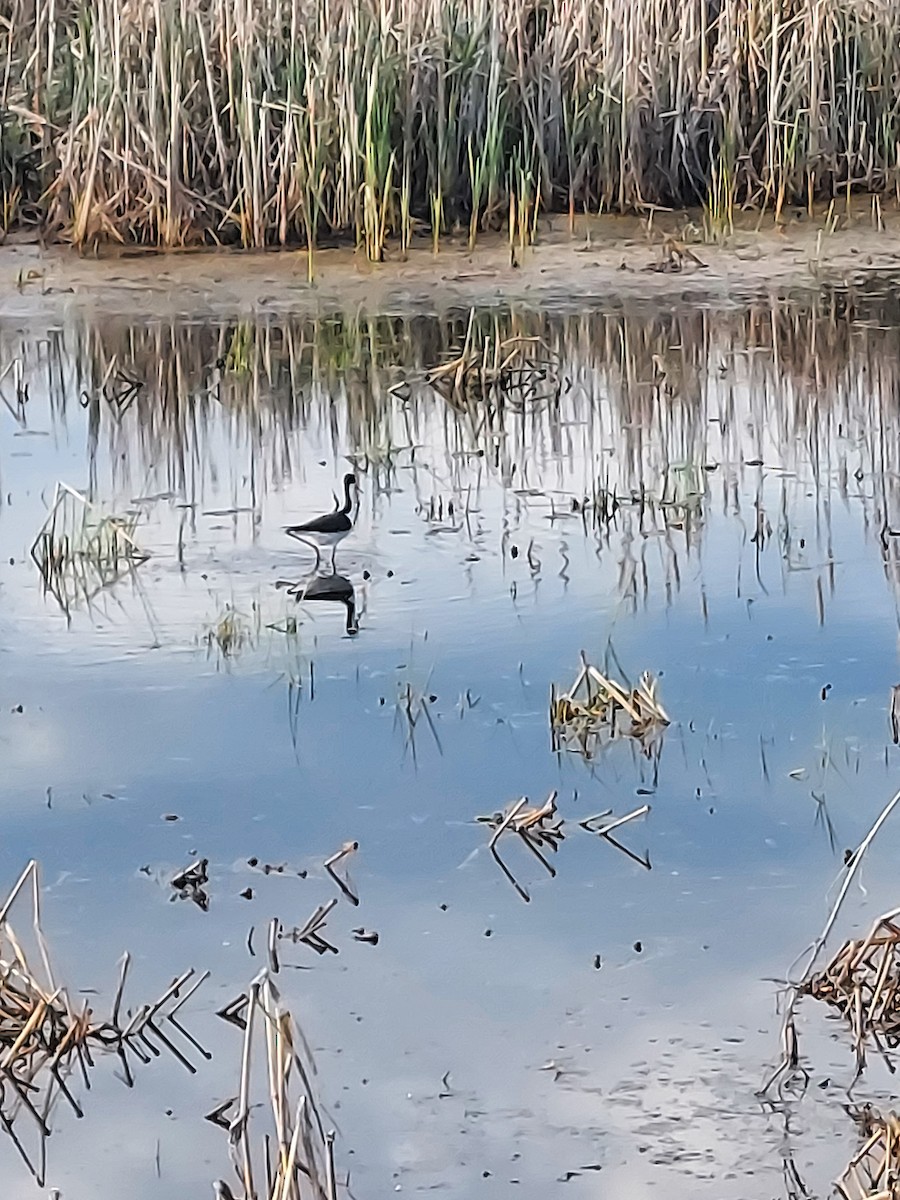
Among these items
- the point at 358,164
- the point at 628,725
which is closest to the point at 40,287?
the point at 358,164

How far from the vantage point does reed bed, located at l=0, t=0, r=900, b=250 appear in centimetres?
1043

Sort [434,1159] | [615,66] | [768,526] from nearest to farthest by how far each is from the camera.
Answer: [434,1159]
[768,526]
[615,66]

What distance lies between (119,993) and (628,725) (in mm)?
1697

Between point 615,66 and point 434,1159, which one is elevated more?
point 615,66

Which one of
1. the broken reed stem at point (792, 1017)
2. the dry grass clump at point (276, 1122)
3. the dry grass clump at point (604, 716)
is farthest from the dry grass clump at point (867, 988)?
the dry grass clump at point (604, 716)

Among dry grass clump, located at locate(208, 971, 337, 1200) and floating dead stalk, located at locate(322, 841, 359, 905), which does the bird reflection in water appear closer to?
floating dead stalk, located at locate(322, 841, 359, 905)

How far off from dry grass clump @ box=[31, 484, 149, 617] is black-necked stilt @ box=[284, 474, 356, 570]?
485mm

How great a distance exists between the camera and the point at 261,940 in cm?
404

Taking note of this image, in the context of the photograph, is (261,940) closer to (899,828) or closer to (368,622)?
(899,828)

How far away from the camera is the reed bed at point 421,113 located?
10.4 meters

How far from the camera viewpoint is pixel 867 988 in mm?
3652

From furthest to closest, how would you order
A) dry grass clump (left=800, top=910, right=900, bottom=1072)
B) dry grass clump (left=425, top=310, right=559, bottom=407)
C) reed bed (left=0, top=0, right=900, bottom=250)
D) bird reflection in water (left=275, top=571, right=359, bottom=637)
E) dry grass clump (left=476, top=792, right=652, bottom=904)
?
1. reed bed (left=0, top=0, right=900, bottom=250)
2. dry grass clump (left=425, top=310, right=559, bottom=407)
3. bird reflection in water (left=275, top=571, right=359, bottom=637)
4. dry grass clump (left=476, top=792, right=652, bottom=904)
5. dry grass clump (left=800, top=910, right=900, bottom=1072)

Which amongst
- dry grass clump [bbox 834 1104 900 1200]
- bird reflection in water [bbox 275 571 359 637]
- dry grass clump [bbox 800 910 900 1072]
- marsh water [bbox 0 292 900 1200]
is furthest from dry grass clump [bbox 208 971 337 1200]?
bird reflection in water [bbox 275 571 359 637]

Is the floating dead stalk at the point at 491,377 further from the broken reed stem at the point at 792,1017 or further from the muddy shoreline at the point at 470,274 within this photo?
the broken reed stem at the point at 792,1017
